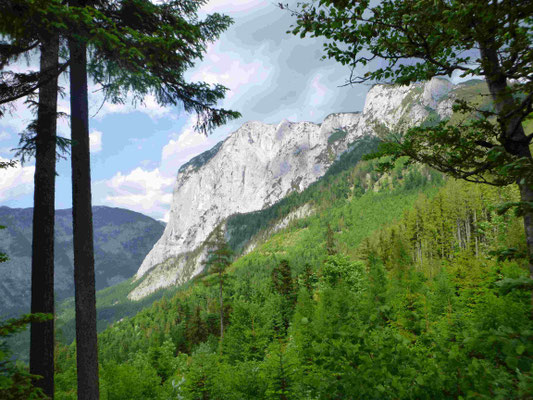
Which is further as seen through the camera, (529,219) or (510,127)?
(510,127)

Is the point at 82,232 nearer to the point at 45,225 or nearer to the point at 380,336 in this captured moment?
the point at 45,225

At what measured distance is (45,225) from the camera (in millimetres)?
5648

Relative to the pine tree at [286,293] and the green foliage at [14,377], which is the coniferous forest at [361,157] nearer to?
the green foliage at [14,377]

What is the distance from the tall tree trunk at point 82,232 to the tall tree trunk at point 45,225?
0.41 m

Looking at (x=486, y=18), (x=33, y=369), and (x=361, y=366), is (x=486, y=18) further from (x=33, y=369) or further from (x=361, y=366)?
(x=33, y=369)

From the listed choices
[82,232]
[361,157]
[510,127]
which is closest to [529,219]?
[510,127]

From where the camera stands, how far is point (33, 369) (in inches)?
198

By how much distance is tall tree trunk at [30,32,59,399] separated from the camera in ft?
16.7

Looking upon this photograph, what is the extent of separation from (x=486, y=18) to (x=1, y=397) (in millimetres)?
5735

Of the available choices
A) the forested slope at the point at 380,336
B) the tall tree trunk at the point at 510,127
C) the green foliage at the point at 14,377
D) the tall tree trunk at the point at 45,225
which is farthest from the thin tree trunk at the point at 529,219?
the tall tree trunk at the point at 45,225

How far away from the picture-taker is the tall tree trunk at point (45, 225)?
201 inches

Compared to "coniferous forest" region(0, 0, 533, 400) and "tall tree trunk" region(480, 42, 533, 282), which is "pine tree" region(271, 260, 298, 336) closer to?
"coniferous forest" region(0, 0, 533, 400)

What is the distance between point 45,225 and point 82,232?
71 centimetres

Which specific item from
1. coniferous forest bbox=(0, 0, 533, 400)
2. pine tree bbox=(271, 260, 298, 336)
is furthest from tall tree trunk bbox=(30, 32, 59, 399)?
pine tree bbox=(271, 260, 298, 336)
